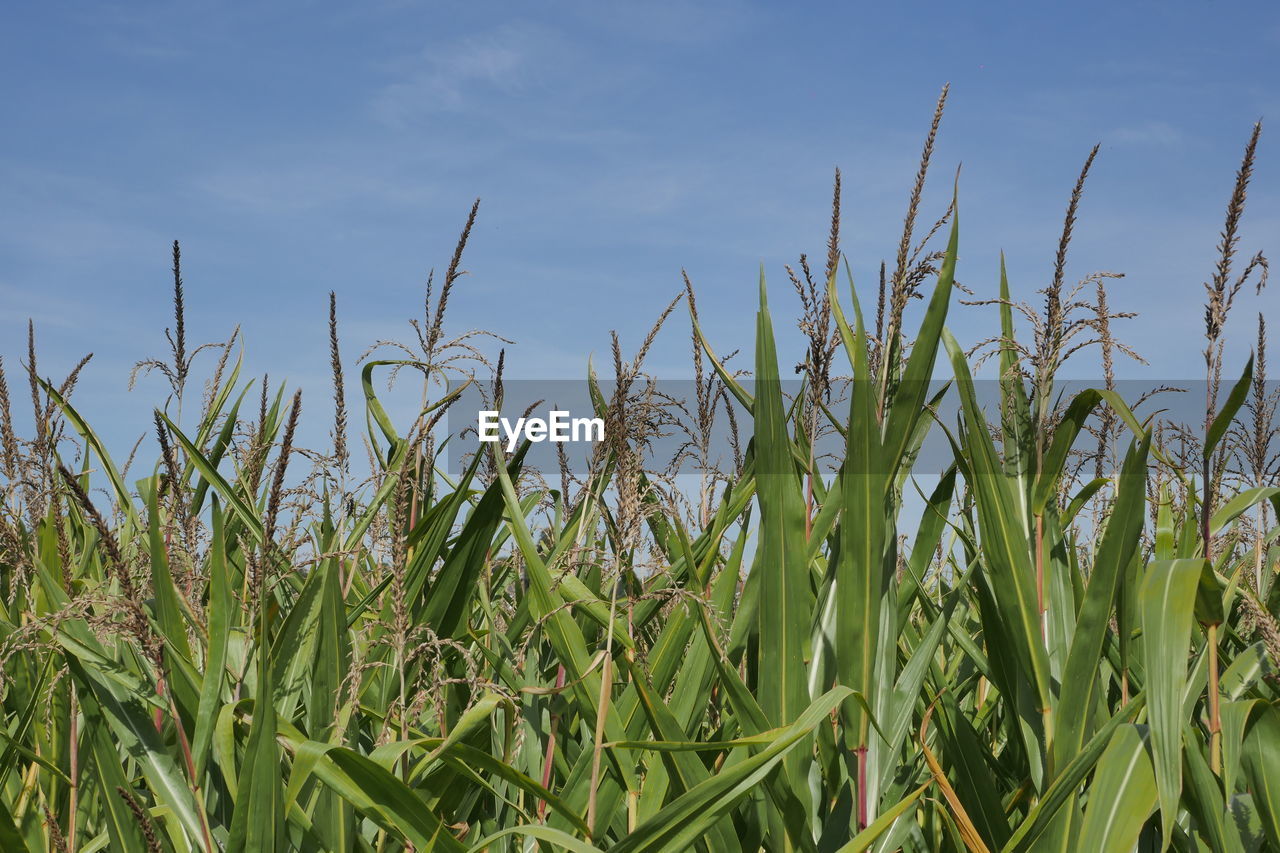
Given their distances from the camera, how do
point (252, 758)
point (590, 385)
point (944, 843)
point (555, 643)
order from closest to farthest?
point (252, 758), point (555, 643), point (944, 843), point (590, 385)

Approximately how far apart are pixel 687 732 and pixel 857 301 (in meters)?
0.74

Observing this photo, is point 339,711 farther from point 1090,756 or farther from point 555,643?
point 1090,756

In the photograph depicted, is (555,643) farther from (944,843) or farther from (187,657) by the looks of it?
(944,843)

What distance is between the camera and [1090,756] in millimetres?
1273

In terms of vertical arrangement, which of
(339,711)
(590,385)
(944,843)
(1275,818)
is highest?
(590,385)

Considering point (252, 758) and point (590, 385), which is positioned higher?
point (590, 385)

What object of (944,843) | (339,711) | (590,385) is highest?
(590,385)

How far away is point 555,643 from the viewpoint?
1.37 metres

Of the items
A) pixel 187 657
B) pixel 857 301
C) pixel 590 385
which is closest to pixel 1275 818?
pixel 857 301

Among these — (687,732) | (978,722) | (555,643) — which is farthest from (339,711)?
(978,722)

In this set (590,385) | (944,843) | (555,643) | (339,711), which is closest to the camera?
(555,643)

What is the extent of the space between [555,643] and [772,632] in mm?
315

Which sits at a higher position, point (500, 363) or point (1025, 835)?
point (500, 363)

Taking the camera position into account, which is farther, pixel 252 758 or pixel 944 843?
pixel 944 843
